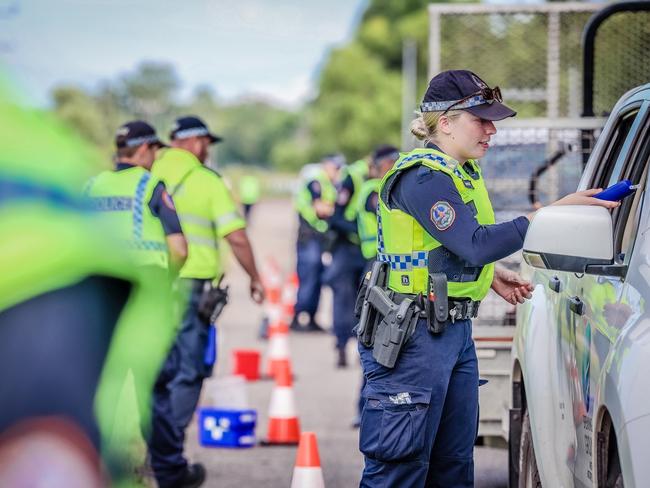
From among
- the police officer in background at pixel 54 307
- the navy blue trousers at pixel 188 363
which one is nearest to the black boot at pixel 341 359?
the navy blue trousers at pixel 188 363

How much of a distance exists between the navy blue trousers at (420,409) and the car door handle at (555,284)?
0.38m

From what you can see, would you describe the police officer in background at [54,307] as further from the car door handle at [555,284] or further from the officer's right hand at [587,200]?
the car door handle at [555,284]

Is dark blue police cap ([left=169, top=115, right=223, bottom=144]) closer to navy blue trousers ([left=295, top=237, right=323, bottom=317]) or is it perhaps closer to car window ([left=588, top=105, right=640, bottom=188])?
car window ([left=588, top=105, right=640, bottom=188])

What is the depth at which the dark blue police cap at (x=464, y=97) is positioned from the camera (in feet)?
16.5

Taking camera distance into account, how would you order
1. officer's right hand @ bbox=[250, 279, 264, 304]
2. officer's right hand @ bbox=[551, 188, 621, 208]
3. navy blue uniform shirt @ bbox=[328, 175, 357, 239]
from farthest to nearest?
navy blue uniform shirt @ bbox=[328, 175, 357, 239], officer's right hand @ bbox=[250, 279, 264, 304], officer's right hand @ bbox=[551, 188, 621, 208]

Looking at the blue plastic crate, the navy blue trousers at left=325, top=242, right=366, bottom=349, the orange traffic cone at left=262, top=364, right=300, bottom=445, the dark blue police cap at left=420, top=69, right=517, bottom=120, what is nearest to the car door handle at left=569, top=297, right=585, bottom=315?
the dark blue police cap at left=420, top=69, right=517, bottom=120

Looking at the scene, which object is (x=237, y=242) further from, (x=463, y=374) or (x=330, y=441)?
(x=463, y=374)

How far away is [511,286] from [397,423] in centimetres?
73

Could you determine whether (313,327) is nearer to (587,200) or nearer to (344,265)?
(344,265)

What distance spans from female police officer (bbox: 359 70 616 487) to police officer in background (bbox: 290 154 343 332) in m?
12.0

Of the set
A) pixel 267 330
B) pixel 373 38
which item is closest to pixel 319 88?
pixel 373 38

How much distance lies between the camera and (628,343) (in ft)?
12.3

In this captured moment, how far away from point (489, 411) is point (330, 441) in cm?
256

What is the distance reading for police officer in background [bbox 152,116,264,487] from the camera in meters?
8.70
